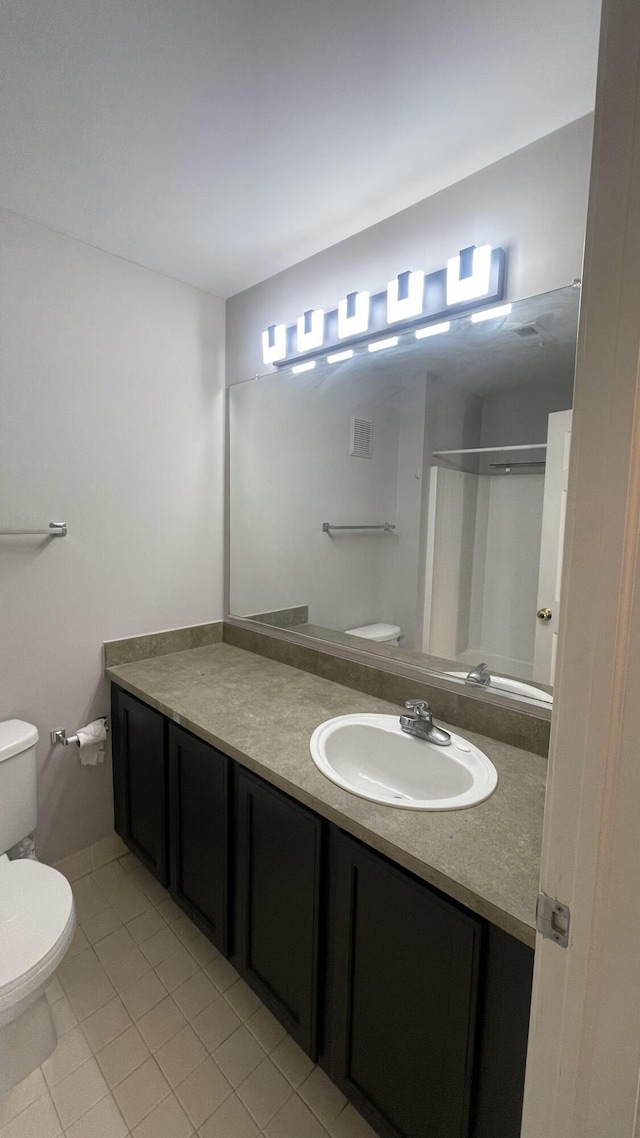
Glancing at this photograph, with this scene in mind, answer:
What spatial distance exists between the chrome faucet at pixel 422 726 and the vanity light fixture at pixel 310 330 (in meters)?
1.30

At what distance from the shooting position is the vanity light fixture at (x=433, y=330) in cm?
142

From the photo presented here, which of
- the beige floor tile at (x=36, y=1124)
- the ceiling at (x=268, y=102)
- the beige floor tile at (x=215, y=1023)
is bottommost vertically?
the beige floor tile at (x=215, y=1023)

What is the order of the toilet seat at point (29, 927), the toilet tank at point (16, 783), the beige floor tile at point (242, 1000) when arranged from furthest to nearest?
1. the toilet tank at point (16, 783)
2. the beige floor tile at point (242, 1000)
3. the toilet seat at point (29, 927)

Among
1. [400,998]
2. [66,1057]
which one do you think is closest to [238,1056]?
[66,1057]

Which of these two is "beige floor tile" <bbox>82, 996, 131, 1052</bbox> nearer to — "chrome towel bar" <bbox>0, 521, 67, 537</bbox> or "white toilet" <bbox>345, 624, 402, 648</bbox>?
"white toilet" <bbox>345, 624, 402, 648</bbox>

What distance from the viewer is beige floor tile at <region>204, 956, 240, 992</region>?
150 cm

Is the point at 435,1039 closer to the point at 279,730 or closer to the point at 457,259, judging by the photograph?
the point at 279,730

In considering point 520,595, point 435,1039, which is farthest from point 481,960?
point 520,595

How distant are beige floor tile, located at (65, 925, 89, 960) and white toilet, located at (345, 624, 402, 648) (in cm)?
137

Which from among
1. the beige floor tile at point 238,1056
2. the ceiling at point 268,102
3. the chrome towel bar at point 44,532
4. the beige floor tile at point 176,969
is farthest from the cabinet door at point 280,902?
the ceiling at point 268,102

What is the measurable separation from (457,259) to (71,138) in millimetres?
1044

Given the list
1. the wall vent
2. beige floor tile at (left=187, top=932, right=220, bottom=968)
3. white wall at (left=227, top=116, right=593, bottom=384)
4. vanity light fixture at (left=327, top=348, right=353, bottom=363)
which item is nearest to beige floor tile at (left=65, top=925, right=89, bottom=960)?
beige floor tile at (left=187, top=932, right=220, bottom=968)

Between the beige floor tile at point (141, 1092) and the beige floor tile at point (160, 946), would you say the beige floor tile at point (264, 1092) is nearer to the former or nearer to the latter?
the beige floor tile at point (141, 1092)

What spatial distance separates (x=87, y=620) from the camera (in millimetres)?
1836
